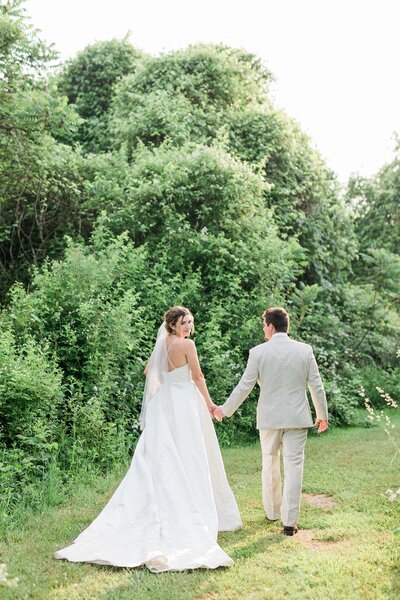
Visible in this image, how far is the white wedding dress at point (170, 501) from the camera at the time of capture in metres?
4.93

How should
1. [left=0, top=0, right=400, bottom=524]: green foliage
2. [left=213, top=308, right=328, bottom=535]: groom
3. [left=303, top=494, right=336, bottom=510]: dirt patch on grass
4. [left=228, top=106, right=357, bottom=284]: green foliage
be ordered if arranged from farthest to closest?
[left=228, top=106, right=357, bottom=284]: green foliage < [left=0, top=0, right=400, bottom=524]: green foliage < [left=303, top=494, right=336, bottom=510]: dirt patch on grass < [left=213, top=308, right=328, bottom=535]: groom

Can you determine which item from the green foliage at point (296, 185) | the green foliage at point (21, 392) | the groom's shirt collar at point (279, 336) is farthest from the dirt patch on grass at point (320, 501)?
the green foliage at point (296, 185)

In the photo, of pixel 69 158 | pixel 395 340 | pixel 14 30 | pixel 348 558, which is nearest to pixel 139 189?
pixel 69 158

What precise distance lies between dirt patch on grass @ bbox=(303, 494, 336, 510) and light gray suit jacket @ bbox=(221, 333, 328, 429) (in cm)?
111

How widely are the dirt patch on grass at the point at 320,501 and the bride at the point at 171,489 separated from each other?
1079 mm

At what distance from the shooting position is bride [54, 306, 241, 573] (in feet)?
16.3

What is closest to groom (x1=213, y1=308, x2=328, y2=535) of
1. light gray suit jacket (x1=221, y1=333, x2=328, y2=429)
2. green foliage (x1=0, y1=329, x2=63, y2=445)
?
light gray suit jacket (x1=221, y1=333, x2=328, y2=429)

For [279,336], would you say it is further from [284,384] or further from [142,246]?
[142,246]

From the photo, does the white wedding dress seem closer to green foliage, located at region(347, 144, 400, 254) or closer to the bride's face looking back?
the bride's face looking back

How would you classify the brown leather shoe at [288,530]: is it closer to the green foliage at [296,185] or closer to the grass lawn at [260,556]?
the grass lawn at [260,556]

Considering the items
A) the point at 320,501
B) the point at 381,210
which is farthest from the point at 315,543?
the point at 381,210

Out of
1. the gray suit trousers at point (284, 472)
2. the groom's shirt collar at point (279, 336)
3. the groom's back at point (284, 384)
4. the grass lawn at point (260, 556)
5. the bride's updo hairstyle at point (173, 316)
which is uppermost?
the bride's updo hairstyle at point (173, 316)

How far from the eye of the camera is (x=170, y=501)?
5.43m

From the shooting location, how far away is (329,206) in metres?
15.7
